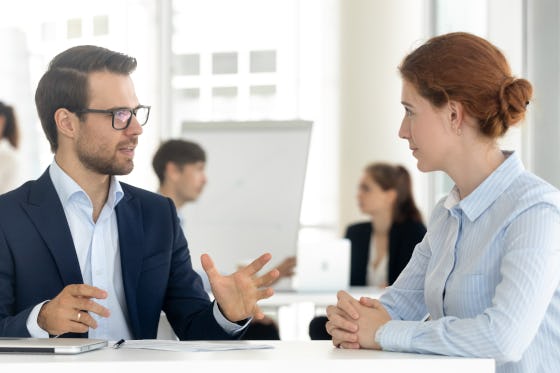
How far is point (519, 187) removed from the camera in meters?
2.14

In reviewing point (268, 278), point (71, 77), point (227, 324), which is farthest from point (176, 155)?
point (268, 278)

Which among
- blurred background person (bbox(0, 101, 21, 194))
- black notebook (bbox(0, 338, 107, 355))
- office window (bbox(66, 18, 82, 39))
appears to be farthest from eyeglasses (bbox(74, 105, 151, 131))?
Result: office window (bbox(66, 18, 82, 39))

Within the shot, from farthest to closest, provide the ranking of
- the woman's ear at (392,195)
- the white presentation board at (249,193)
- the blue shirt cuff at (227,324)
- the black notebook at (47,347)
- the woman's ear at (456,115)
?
the woman's ear at (392,195)
the white presentation board at (249,193)
the blue shirt cuff at (227,324)
the woman's ear at (456,115)
the black notebook at (47,347)

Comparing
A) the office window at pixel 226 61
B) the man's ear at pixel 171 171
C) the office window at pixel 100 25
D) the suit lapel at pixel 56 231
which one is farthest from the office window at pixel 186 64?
the suit lapel at pixel 56 231

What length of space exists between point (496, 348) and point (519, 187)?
1.31 ft

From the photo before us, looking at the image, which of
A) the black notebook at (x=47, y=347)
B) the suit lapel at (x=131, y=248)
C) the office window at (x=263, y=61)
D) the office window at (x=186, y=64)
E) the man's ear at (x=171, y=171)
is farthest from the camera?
the office window at (x=186, y=64)

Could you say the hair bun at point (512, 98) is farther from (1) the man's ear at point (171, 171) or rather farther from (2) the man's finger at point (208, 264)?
(1) the man's ear at point (171, 171)

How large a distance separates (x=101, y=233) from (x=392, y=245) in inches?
147

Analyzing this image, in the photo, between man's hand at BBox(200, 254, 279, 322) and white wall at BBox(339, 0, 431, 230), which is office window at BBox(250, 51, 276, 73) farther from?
man's hand at BBox(200, 254, 279, 322)

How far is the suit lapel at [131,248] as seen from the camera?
2.62 metres

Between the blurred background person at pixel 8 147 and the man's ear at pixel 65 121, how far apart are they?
4346mm

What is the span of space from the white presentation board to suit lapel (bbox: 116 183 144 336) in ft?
9.62

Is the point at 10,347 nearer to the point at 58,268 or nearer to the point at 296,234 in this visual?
the point at 58,268

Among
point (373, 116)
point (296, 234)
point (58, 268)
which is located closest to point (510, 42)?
point (296, 234)
